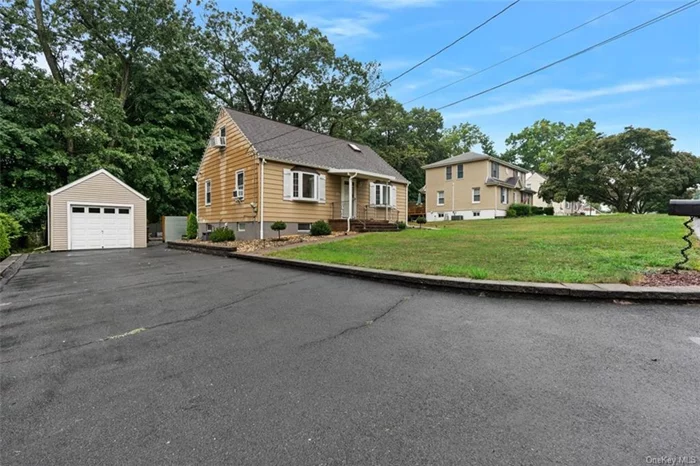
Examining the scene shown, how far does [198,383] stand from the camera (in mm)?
2418

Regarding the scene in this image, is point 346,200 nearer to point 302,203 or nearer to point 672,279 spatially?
point 302,203

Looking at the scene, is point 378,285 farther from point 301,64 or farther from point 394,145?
point 394,145

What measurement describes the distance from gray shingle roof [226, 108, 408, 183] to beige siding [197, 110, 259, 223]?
0.54 m

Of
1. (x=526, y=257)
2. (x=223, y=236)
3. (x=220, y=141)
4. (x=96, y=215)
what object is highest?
(x=220, y=141)

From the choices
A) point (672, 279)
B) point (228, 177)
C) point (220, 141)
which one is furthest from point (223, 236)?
point (672, 279)

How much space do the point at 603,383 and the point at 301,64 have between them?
28332 millimetres

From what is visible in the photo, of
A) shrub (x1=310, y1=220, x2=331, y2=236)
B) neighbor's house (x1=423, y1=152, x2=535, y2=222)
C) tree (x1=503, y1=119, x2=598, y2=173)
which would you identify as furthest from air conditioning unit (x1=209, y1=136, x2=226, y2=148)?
tree (x1=503, y1=119, x2=598, y2=173)

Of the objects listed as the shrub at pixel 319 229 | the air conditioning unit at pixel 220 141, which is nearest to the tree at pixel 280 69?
the air conditioning unit at pixel 220 141

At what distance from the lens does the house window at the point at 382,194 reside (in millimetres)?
17188

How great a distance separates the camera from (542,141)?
164 feet

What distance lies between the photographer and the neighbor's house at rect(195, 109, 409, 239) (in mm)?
14039

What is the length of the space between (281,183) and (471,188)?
19530mm

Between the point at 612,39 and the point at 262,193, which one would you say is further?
the point at 262,193

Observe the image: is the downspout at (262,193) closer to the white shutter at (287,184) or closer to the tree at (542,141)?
the white shutter at (287,184)
